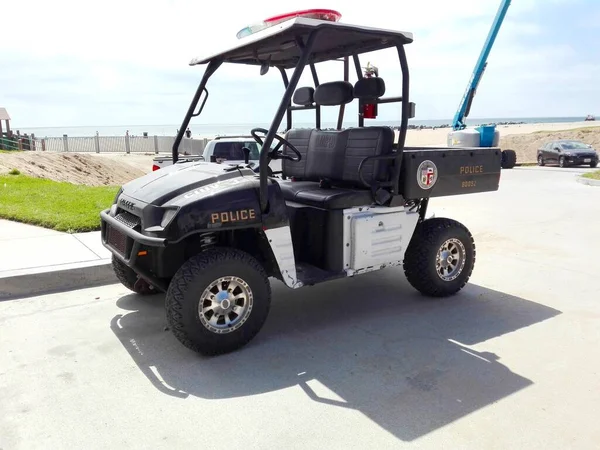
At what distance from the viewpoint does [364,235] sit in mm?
4344

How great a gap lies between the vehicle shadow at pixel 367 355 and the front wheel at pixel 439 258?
0.16 m

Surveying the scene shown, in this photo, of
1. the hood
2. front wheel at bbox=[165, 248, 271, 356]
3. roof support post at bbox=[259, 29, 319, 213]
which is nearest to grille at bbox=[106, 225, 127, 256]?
the hood

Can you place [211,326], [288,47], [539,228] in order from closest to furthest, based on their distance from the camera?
[211,326] → [288,47] → [539,228]

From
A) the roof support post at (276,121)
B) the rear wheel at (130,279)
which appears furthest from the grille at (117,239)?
the roof support post at (276,121)

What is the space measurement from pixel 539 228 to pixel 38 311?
7170mm

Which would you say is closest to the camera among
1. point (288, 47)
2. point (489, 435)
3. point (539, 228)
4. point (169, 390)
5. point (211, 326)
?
point (489, 435)

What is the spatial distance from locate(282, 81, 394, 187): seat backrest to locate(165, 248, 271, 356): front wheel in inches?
55.2

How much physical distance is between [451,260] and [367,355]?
5.55 feet

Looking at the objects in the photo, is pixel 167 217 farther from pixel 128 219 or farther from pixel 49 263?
pixel 49 263

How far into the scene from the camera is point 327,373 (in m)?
3.57

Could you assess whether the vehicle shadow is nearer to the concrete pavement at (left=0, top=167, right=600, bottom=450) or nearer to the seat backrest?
the concrete pavement at (left=0, top=167, right=600, bottom=450)

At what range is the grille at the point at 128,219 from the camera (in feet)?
13.0

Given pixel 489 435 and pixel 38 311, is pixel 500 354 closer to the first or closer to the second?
pixel 489 435

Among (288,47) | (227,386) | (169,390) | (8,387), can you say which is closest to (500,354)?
Answer: (227,386)
